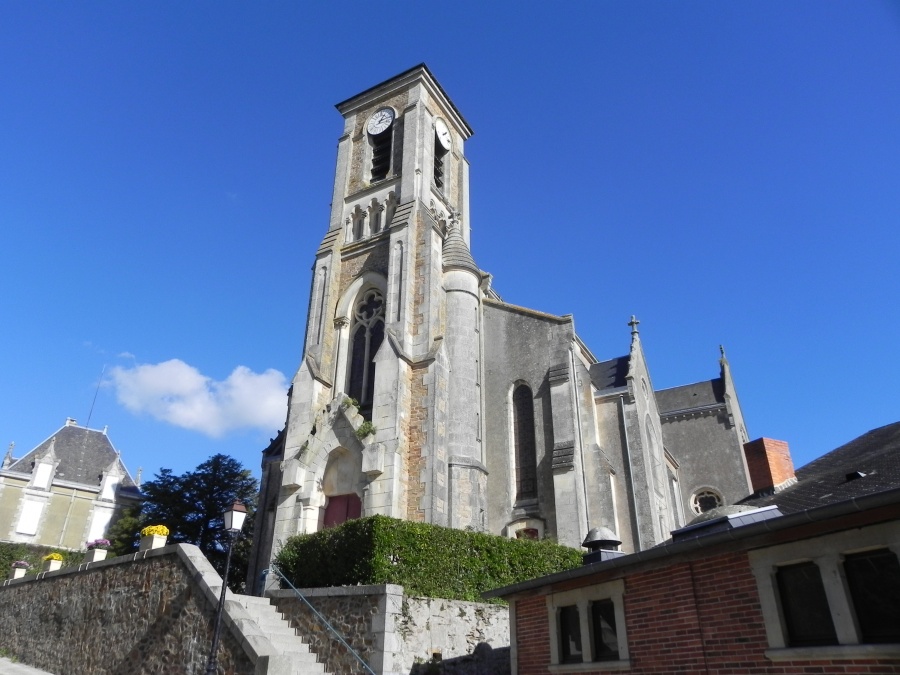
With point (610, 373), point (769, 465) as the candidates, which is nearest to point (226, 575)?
point (769, 465)

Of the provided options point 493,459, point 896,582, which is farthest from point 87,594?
point 896,582

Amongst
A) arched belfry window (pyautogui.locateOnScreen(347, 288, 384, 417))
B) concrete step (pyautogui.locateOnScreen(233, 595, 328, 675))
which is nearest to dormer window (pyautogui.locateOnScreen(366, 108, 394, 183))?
arched belfry window (pyautogui.locateOnScreen(347, 288, 384, 417))

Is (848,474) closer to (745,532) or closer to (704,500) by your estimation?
(745,532)

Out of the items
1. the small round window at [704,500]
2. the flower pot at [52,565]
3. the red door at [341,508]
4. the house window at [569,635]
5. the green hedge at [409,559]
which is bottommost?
the house window at [569,635]

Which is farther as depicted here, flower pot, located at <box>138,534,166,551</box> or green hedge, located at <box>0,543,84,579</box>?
green hedge, located at <box>0,543,84,579</box>

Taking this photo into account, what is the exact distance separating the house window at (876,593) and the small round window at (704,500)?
29.9 metres

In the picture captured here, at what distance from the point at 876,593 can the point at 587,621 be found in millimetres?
3921

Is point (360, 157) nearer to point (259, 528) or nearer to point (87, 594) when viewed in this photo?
point (259, 528)

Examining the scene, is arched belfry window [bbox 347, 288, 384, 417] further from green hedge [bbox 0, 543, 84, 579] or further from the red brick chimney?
green hedge [bbox 0, 543, 84, 579]

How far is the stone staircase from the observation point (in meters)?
10.7

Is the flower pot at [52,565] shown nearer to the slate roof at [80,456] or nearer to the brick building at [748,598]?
the brick building at [748,598]

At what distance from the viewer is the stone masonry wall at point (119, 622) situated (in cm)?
1156

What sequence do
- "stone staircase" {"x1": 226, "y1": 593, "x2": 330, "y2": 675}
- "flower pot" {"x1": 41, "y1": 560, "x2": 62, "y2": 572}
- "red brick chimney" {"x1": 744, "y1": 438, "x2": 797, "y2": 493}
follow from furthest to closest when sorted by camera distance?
"flower pot" {"x1": 41, "y1": 560, "x2": 62, "y2": 572}
"red brick chimney" {"x1": 744, "y1": 438, "x2": 797, "y2": 493}
"stone staircase" {"x1": 226, "y1": 593, "x2": 330, "y2": 675}

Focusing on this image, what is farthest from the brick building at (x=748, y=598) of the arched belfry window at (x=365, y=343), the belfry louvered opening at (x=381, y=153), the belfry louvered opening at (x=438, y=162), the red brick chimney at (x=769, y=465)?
the belfry louvered opening at (x=438, y=162)
